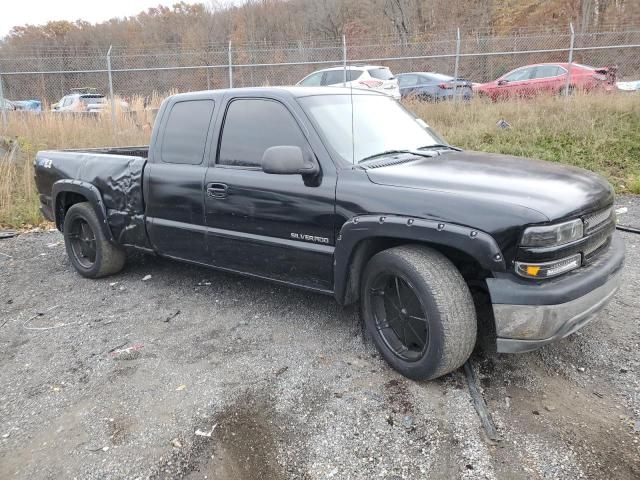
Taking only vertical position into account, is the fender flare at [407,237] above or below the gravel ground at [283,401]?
above

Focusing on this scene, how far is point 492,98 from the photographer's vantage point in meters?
12.3

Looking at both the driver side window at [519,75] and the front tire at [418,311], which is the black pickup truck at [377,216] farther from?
the driver side window at [519,75]

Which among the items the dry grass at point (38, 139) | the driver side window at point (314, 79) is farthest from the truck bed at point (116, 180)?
the driver side window at point (314, 79)

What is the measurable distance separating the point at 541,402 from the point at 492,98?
35.5ft

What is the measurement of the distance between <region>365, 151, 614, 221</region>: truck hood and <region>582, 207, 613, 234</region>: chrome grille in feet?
0.14

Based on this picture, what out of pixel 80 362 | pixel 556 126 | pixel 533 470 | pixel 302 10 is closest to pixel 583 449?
pixel 533 470

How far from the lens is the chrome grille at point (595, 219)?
2.84m

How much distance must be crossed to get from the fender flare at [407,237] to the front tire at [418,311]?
0.12 metres

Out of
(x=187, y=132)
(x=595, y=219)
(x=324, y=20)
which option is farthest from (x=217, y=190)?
(x=324, y=20)

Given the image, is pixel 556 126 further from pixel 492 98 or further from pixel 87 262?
pixel 87 262

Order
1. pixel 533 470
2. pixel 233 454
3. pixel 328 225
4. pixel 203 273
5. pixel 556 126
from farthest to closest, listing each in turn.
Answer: pixel 556 126
pixel 203 273
pixel 328 225
pixel 233 454
pixel 533 470

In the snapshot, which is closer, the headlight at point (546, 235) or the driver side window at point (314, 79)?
the headlight at point (546, 235)

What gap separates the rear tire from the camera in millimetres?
4926

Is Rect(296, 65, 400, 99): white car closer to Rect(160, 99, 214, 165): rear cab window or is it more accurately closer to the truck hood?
Rect(160, 99, 214, 165): rear cab window
